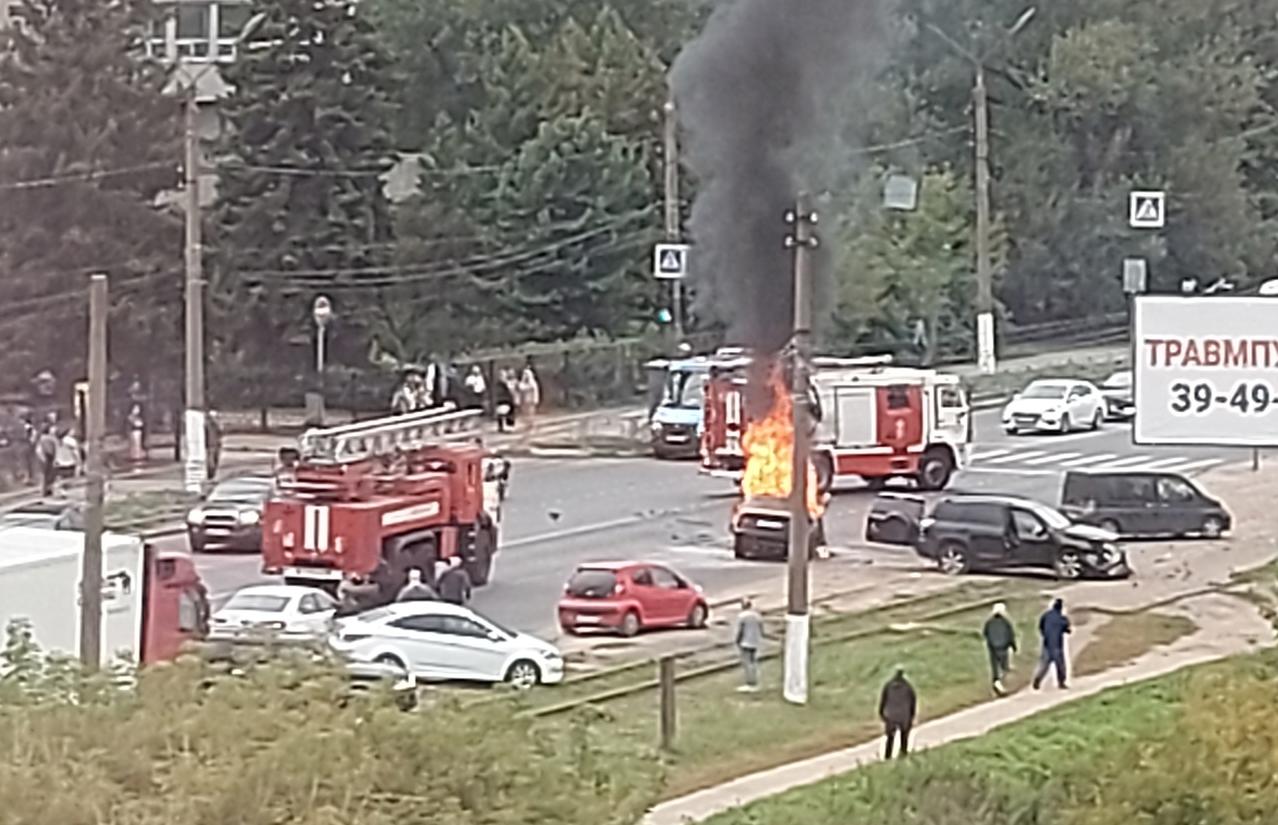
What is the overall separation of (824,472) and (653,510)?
9.27 ft

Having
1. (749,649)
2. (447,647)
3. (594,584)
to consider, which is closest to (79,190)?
(594,584)

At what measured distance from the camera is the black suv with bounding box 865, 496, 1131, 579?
37969mm

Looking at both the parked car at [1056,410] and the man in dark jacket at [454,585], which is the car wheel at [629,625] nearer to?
the man in dark jacket at [454,585]

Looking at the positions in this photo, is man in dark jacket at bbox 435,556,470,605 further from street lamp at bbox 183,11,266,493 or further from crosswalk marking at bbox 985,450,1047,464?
crosswalk marking at bbox 985,450,1047,464

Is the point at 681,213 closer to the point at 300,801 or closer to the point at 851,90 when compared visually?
the point at 851,90

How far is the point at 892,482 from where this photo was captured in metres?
45.6

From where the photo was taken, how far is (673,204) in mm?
58594

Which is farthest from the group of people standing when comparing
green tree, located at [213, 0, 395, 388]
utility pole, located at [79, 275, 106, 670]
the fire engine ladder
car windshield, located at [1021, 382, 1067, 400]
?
green tree, located at [213, 0, 395, 388]

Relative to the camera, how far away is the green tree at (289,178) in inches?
2223

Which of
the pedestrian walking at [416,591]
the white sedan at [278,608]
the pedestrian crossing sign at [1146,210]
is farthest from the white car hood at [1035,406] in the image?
the white sedan at [278,608]

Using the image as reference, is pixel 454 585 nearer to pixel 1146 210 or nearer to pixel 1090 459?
pixel 1090 459

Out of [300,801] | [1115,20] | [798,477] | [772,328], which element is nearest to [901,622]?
[798,477]

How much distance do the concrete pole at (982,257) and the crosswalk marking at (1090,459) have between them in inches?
405

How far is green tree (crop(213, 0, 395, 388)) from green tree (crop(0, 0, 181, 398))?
1.85 metres
